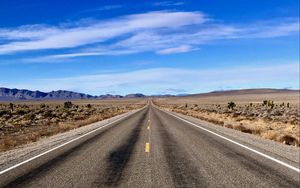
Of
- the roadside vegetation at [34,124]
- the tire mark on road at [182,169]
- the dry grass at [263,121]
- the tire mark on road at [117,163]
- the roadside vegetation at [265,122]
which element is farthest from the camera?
the roadside vegetation at [34,124]

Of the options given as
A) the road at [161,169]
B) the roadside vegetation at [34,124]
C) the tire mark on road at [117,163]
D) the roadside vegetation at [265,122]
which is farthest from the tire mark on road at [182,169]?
the roadside vegetation at [34,124]

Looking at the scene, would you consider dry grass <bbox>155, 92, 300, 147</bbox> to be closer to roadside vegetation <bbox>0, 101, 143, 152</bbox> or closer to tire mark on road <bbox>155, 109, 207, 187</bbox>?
tire mark on road <bbox>155, 109, 207, 187</bbox>

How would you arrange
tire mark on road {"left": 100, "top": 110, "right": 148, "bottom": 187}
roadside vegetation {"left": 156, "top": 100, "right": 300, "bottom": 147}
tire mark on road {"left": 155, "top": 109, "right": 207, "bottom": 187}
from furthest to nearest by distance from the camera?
roadside vegetation {"left": 156, "top": 100, "right": 300, "bottom": 147}
tire mark on road {"left": 100, "top": 110, "right": 148, "bottom": 187}
tire mark on road {"left": 155, "top": 109, "right": 207, "bottom": 187}

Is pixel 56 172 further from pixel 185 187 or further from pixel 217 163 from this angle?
pixel 217 163

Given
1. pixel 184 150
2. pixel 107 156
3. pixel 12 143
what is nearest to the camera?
pixel 107 156

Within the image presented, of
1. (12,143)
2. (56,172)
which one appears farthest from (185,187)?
(12,143)

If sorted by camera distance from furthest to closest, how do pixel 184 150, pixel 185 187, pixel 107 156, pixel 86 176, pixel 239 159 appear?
pixel 184 150 < pixel 107 156 < pixel 239 159 < pixel 86 176 < pixel 185 187

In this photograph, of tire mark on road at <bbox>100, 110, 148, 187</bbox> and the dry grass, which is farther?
the dry grass

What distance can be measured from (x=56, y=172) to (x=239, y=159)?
16.9ft

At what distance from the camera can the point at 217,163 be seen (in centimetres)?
1041

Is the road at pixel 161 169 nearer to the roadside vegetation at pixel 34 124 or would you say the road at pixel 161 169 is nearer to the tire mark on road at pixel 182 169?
the tire mark on road at pixel 182 169

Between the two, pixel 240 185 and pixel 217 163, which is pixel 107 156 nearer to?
pixel 217 163

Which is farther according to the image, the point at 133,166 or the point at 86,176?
the point at 133,166

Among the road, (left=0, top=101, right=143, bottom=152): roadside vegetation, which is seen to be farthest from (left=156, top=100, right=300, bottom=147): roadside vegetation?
(left=0, top=101, right=143, bottom=152): roadside vegetation
